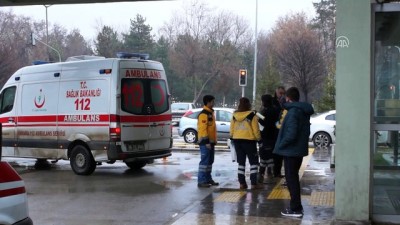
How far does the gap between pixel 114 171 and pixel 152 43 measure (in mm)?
60015

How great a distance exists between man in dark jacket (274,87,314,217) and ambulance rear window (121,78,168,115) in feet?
17.1

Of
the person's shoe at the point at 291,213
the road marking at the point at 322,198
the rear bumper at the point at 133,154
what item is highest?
the rear bumper at the point at 133,154

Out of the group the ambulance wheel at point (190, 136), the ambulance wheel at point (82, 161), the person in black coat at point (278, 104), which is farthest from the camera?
the ambulance wheel at point (190, 136)

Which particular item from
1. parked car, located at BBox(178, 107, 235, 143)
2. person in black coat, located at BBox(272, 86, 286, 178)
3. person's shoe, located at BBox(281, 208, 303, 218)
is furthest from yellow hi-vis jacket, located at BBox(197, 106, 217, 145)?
parked car, located at BBox(178, 107, 235, 143)

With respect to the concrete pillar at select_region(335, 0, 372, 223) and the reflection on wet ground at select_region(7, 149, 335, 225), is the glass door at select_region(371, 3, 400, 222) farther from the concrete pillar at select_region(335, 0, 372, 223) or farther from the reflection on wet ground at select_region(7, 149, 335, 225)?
the reflection on wet ground at select_region(7, 149, 335, 225)

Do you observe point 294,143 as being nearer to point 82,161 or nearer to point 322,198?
point 322,198

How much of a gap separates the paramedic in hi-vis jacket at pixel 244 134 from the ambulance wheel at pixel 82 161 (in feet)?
13.1

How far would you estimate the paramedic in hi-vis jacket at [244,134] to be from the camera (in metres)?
9.27

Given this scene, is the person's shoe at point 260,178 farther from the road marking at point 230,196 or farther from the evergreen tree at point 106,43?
the evergreen tree at point 106,43

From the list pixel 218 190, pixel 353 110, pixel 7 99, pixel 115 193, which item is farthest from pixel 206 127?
pixel 7 99

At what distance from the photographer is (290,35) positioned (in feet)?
149

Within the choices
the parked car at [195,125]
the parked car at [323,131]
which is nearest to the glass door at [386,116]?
the parked car at [323,131]

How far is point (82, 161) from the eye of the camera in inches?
466

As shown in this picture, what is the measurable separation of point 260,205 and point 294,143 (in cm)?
140
